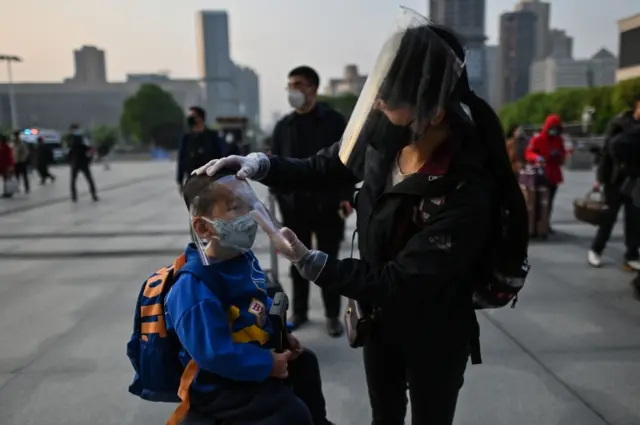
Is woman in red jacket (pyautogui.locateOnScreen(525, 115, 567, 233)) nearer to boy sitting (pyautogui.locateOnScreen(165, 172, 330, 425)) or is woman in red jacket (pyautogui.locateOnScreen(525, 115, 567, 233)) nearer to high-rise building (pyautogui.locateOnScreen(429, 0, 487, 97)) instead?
high-rise building (pyautogui.locateOnScreen(429, 0, 487, 97))

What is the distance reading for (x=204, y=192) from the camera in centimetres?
185

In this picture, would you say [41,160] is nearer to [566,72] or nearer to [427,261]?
[427,261]

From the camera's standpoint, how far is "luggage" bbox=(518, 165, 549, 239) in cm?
751

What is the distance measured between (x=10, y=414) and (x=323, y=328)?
2.17 m

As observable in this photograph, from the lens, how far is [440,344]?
179 cm

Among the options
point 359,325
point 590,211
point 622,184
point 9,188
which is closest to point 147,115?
point 9,188

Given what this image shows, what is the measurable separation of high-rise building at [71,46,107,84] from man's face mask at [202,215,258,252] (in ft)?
514

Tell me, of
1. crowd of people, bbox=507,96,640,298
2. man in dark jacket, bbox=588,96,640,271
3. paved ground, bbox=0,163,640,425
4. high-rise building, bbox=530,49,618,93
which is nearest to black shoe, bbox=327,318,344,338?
paved ground, bbox=0,163,640,425

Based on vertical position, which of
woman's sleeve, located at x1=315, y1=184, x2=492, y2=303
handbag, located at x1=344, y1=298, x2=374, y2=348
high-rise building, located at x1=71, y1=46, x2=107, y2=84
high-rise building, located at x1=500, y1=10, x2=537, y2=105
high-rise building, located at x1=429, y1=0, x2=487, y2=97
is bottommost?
handbag, located at x1=344, y1=298, x2=374, y2=348

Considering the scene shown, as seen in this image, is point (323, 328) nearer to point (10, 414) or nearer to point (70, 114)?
point (10, 414)

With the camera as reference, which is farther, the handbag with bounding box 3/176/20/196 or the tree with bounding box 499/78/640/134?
the tree with bounding box 499/78/640/134

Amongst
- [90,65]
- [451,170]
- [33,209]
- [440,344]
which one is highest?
[90,65]

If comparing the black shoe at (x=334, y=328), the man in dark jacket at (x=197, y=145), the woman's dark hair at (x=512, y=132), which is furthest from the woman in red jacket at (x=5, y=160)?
the black shoe at (x=334, y=328)

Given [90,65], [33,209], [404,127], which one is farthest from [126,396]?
[90,65]
